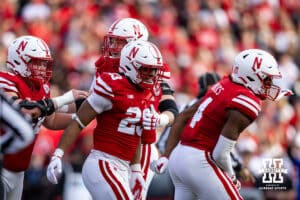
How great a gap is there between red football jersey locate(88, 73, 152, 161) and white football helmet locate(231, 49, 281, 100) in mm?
775

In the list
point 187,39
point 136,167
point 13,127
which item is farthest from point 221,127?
point 187,39

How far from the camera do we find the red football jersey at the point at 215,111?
8.25m

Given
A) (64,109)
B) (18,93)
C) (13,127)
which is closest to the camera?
(13,127)

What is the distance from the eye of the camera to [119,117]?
820 cm

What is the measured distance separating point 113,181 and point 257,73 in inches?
55.0

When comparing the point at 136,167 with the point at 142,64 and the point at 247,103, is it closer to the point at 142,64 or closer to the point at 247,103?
the point at 142,64

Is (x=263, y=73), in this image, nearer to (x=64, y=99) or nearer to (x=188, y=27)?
(x=64, y=99)

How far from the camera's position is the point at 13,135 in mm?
6797

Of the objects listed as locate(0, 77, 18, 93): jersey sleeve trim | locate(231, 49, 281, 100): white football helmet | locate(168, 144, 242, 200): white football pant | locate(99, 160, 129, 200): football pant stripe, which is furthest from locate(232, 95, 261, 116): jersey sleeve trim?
locate(0, 77, 18, 93): jersey sleeve trim

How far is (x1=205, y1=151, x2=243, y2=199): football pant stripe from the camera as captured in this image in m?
8.35

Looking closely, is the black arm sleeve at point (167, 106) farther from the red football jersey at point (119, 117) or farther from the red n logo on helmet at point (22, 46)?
the red n logo on helmet at point (22, 46)

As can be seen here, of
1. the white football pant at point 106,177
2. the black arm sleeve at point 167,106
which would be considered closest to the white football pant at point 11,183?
the white football pant at point 106,177

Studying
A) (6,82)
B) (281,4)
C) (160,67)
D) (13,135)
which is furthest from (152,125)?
(281,4)

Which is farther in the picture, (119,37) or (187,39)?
(187,39)
